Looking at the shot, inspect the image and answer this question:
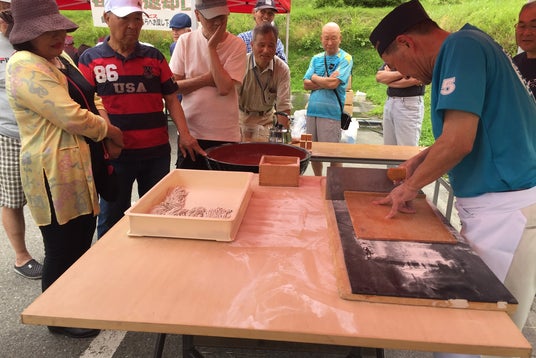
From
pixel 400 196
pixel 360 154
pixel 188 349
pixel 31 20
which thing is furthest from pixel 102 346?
pixel 360 154

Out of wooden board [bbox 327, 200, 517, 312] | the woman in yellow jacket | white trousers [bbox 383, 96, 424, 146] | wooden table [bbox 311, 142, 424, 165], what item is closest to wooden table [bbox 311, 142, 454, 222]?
wooden table [bbox 311, 142, 424, 165]

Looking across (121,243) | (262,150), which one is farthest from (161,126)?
(121,243)

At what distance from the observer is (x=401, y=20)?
1.28 meters

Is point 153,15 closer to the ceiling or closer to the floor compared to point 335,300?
closer to the ceiling

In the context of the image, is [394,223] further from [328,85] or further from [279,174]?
[328,85]

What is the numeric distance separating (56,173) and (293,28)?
12857 mm

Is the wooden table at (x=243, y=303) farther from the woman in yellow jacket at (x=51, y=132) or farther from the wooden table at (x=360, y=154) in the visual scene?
the wooden table at (x=360, y=154)

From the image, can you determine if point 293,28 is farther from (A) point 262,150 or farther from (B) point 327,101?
(A) point 262,150

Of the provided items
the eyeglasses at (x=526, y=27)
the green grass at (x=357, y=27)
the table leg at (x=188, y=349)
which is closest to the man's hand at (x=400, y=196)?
the table leg at (x=188, y=349)

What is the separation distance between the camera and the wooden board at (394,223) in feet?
3.78

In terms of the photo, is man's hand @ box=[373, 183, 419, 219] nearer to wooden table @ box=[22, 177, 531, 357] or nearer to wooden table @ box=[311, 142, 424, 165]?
wooden table @ box=[22, 177, 531, 357]

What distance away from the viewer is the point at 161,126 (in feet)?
7.10

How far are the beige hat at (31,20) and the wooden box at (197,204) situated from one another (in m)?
0.72

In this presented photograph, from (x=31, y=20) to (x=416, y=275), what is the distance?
1.60 metres
